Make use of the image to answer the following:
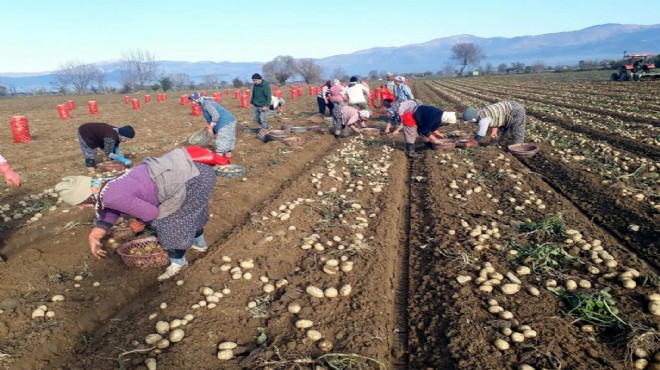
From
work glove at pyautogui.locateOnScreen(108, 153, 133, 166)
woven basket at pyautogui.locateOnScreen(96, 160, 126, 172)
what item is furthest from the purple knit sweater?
woven basket at pyautogui.locateOnScreen(96, 160, 126, 172)

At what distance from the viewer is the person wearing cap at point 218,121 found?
768cm

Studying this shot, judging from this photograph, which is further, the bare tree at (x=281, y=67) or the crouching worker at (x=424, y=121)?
the bare tree at (x=281, y=67)

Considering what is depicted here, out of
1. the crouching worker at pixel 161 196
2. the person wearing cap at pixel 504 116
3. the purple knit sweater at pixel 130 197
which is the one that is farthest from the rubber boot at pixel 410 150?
the purple knit sweater at pixel 130 197

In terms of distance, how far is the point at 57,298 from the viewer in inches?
145

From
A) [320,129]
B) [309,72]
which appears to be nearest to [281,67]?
[309,72]

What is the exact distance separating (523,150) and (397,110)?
3473 millimetres

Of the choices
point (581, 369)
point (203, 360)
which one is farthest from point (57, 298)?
point (581, 369)

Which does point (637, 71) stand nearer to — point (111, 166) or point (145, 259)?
point (111, 166)

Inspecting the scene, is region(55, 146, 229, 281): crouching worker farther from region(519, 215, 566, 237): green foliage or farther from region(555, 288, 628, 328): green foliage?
region(519, 215, 566, 237): green foliage

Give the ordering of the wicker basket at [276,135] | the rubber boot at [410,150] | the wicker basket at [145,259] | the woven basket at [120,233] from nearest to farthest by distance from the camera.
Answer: the wicker basket at [145,259]
the woven basket at [120,233]
the rubber boot at [410,150]
the wicker basket at [276,135]

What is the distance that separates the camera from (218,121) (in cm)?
777

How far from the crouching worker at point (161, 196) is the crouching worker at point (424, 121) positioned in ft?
16.4

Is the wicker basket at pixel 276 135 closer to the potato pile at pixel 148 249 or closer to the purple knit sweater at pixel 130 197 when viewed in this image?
the potato pile at pixel 148 249

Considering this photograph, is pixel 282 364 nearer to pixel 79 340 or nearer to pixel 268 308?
pixel 268 308
